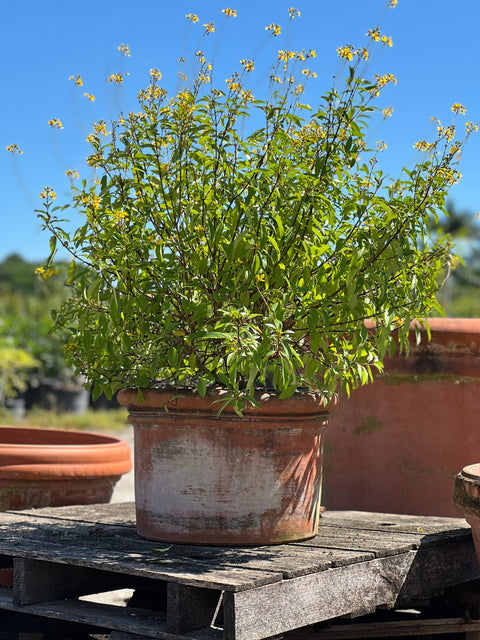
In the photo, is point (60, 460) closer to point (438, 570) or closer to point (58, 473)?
point (58, 473)

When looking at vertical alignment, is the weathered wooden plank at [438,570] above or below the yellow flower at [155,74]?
below

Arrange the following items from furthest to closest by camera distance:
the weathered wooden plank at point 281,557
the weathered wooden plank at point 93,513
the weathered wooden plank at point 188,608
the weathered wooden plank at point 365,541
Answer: the weathered wooden plank at point 93,513 → the weathered wooden plank at point 365,541 → the weathered wooden plank at point 281,557 → the weathered wooden plank at point 188,608

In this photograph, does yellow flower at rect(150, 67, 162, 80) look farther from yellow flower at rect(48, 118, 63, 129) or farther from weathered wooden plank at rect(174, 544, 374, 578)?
weathered wooden plank at rect(174, 544, 374, 578)

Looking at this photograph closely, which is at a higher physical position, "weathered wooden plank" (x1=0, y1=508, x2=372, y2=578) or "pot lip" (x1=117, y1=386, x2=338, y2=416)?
"pot lip" (x1=117, y1=386, x2=338, y2=416)

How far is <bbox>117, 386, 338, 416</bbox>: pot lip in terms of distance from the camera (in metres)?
2.52

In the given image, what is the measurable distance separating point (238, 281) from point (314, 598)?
3.05ft

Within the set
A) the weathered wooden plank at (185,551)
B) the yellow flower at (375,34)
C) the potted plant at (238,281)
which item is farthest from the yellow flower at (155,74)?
the weathered wooden plank at (185,551)

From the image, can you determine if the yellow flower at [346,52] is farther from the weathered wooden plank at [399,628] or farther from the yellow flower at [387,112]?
the weathered wooden plank at [399,628]

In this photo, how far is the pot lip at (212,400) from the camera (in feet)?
8.26

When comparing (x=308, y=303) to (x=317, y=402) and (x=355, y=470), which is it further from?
(x=355, y=470)

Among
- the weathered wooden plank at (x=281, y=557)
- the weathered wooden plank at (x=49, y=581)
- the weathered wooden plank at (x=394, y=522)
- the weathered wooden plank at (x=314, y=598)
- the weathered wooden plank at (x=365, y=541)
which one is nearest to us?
the weathered wooden plank at (x=314, y=598)

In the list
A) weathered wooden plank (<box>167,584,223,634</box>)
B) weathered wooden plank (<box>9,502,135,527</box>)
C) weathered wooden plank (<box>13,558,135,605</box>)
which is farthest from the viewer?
weathered wooden plank (<box>9,502,135,527</box>)

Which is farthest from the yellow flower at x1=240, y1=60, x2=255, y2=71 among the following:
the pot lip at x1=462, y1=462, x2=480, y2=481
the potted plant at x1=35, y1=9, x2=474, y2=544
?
the pot lip at x1=462, y1=462, x2=480, y2=481

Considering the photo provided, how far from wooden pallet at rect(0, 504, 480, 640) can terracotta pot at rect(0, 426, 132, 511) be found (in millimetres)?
396
